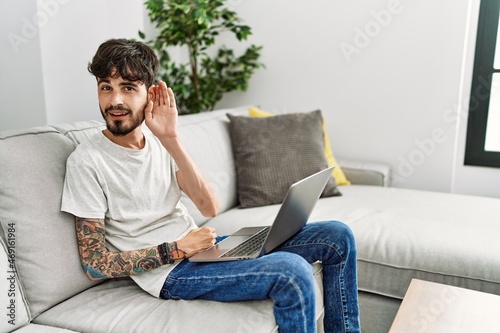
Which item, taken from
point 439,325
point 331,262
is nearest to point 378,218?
point 331,262

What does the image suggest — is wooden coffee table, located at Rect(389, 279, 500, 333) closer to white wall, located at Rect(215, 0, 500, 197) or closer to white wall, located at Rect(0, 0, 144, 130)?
white wall, located at Rect(215, 0, 500, 197)

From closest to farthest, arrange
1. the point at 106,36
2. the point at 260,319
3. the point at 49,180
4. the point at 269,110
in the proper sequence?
1. the point at 260,319
2. the point at 49,180
3. the point at 106,36
4. the point at 269,110

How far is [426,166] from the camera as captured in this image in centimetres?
270

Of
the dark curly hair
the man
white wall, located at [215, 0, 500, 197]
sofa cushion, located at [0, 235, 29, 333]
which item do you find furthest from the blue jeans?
white wall, located at [215, 0, 500, 197]

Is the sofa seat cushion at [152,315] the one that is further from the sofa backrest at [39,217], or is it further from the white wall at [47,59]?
the white wall at [47,59]

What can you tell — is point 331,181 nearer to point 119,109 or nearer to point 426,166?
point 426,166

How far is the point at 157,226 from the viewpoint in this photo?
1.42 meters

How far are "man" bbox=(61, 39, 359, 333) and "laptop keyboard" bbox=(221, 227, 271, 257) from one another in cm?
7

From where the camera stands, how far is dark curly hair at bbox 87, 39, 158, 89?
4.43 ft

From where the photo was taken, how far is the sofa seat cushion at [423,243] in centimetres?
162

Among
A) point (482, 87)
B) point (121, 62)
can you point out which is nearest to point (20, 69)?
point (121, 62)

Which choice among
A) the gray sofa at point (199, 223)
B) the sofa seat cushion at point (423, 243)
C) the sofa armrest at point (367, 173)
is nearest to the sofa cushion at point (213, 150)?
the gray sofa at point (199, 223)

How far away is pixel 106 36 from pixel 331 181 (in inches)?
52.4

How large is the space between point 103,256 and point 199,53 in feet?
5.75
